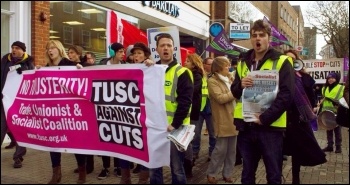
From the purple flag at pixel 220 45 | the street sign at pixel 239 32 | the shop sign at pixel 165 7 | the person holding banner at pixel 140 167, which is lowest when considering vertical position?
the person holding banner at pixel 140 167

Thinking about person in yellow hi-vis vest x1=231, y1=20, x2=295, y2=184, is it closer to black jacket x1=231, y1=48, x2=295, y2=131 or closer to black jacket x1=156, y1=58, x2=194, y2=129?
black jacket x1=231, y1=48, x2=295, y2=131

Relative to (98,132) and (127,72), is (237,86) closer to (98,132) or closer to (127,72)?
(127,72)

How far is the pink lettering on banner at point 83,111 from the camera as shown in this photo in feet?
13.5

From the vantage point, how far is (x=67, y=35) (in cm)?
1138

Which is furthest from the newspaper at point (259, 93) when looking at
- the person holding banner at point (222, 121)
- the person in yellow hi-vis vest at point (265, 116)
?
the person holding banner at point (222, 121)

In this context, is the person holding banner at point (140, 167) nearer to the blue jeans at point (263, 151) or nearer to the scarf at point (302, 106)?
the blue jeans at point (263, 151)

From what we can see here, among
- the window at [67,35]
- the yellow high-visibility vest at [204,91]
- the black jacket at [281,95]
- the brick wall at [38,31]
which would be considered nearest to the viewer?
the black jacket at [281,95]

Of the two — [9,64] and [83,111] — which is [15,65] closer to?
[9,64]

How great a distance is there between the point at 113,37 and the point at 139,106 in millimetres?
3793

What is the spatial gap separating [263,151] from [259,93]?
519 mm

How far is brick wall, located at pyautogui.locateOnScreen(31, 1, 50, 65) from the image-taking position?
9.48m

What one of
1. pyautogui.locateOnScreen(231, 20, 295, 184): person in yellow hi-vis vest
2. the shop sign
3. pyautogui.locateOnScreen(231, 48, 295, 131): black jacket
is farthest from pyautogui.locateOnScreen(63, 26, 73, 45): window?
pyautogui.locateOnScreen(231, 48, 295, 131): black jacket

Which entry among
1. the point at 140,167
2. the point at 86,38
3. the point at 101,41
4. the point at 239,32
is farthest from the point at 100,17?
the point at 140,167

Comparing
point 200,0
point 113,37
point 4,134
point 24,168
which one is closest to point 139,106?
point 24,168
